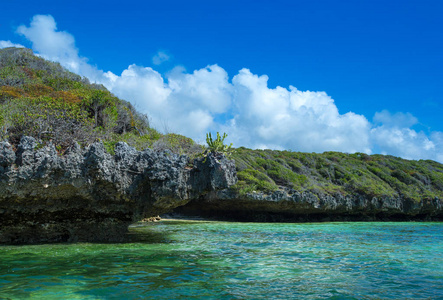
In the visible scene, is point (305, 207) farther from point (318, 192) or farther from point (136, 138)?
point (136, 138)

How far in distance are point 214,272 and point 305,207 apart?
27579 millimetres

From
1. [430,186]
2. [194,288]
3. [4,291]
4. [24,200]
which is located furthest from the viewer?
[430,186]

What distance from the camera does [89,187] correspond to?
1181 cm

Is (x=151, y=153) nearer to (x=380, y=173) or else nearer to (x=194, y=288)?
(x=194, y=288)

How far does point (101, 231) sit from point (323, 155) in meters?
39.1

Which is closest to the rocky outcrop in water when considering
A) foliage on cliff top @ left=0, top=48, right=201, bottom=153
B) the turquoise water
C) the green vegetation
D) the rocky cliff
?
the rocky cliff

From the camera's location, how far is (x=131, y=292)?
616cm

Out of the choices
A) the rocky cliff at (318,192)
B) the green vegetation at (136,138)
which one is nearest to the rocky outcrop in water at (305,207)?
the rocky cliff at (318,192)

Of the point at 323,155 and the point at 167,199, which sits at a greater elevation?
the point at 323,155

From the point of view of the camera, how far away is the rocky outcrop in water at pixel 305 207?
1278 inches

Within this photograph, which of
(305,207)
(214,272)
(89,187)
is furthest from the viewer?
(305,207)

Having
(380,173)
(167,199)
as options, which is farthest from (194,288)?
(380,173)

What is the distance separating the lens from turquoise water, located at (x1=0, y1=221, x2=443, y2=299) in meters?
6.25

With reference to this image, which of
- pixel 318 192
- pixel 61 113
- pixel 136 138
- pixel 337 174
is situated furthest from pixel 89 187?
pixel 337 174
